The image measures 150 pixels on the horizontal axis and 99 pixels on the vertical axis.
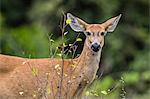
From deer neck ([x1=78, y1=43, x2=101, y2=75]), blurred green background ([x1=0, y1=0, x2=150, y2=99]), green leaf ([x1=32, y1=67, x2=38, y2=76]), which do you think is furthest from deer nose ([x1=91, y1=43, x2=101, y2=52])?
blurred green background ([x1=0, y1=0, x2=150, y2=99])

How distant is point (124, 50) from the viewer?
20859 millimetres

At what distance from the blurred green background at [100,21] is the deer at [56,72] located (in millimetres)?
7574

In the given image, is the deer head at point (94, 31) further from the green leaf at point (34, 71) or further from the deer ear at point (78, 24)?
the green leaf at point (34, 71)

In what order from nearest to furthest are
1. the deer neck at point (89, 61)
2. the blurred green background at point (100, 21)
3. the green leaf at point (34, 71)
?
1. the green leaf at point (34, 71)
2. the deer neck at point (89, 61)
3. the blurred green background at point (100, 21)

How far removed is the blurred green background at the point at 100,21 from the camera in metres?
18.9

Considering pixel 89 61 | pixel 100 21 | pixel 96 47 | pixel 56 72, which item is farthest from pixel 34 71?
A: pixel 100 21

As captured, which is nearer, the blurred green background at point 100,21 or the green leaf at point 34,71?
the green leaf at point 34,71

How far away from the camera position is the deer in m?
10.3

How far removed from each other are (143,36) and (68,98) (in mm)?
11248

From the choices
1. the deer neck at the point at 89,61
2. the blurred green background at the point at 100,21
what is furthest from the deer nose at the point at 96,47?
the blurred green background at the point at 100,21

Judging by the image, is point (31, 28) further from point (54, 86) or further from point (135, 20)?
point (54, 86)

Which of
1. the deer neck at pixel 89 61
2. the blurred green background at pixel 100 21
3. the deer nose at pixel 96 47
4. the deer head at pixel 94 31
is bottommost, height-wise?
the blurred green background at pixel 100 21

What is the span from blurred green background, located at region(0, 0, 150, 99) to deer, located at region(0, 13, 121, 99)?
7.57 metres

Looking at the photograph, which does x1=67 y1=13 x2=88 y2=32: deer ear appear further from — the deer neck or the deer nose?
the deer nose
